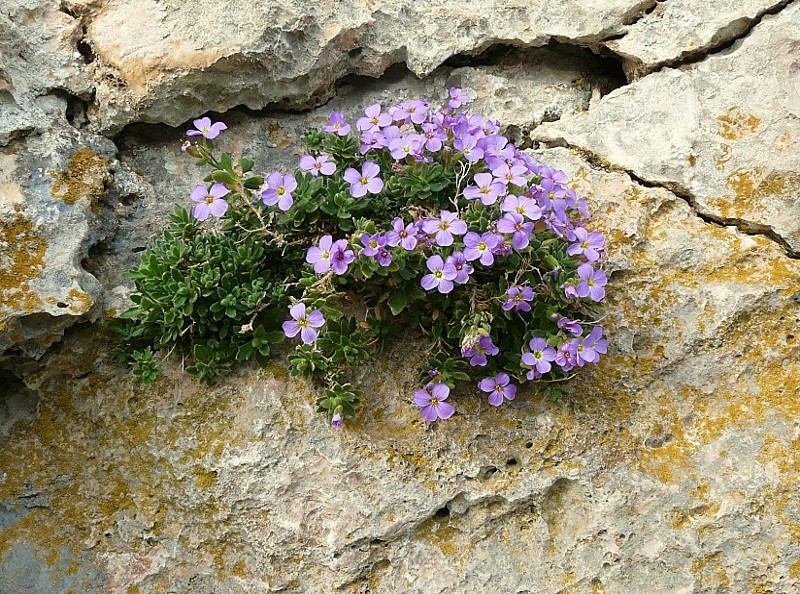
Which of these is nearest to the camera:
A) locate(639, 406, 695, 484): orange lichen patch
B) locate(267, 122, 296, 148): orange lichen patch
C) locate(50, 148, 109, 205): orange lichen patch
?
locate(639, 406, 695, 484): orange lichen patch

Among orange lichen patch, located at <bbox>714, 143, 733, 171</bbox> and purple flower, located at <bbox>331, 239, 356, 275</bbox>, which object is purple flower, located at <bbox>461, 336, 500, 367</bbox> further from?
orange lichen patch, located at <bbox>714, 143, 733, 171</bbox>

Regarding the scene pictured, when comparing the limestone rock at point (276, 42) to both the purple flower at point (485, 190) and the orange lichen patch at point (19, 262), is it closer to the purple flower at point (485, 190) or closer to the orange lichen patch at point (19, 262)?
the orange lichen patch at point (19, 262)

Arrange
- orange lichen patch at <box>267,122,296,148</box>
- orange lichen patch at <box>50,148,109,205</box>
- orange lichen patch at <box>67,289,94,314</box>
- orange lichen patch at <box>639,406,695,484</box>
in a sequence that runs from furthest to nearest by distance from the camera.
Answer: orange lichen patch at <box>267,122,296,148</box> → orange lichen patch at <box>50,148,109,205</box> → orange lichen patch at <box>639,406,695,484</box> → orange lichen patch at <box>67,289,94,314</box>

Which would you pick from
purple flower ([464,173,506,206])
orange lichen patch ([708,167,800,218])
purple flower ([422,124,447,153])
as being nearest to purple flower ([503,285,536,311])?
purple flower ([464,173,506,206])

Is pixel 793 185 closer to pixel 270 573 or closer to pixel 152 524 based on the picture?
pixel 270 573

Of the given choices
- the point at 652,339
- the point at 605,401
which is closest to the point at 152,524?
the point at 605,401

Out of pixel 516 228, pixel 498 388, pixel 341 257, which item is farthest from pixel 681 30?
pixel 341 257

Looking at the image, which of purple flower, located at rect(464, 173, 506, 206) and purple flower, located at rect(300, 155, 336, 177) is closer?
purple flower, located at rect(464, 173, 506, 206)

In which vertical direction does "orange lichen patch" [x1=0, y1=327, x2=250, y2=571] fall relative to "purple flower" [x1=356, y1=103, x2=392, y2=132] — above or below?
below
